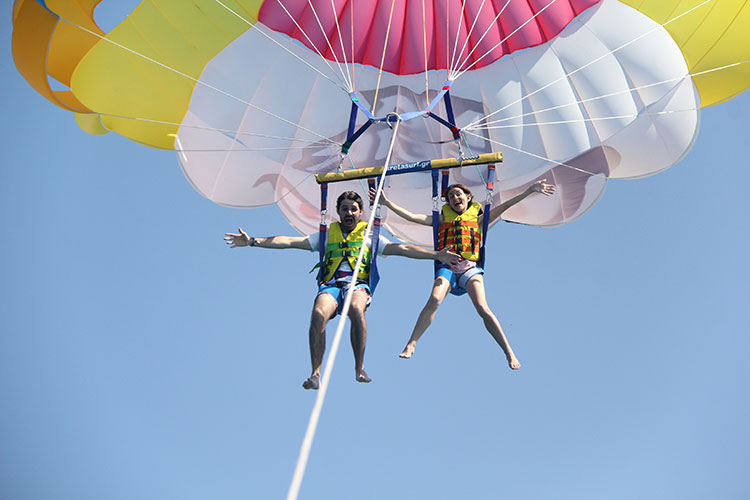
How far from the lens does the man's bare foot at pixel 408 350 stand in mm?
6219

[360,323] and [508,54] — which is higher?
[508,54]

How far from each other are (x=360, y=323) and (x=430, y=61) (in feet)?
8.41

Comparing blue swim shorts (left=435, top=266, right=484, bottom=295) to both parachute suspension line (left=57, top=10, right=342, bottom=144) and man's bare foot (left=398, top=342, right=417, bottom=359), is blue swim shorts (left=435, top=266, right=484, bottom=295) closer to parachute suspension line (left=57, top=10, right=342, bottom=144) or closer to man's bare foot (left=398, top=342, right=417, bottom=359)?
man's bare foot (left=398, top=342, right=417, bottom=359)

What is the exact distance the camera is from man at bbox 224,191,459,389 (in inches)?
243

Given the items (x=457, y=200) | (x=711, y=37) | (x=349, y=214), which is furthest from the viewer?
(x=711, y=37)

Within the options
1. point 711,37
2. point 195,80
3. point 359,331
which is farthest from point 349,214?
point 711,37

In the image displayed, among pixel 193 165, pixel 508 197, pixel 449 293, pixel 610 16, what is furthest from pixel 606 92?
pixel 193 165

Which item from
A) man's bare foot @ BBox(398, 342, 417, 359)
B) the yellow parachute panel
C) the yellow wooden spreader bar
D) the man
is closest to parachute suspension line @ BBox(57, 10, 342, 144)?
the yellow wooden spreader bar

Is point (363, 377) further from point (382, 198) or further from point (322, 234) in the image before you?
point (382, 198)

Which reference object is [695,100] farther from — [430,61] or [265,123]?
[265,123]

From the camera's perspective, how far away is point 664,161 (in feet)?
24.7

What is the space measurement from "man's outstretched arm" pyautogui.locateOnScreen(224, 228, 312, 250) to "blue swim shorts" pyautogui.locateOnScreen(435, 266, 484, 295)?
3.07 feet

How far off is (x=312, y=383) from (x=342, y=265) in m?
0.86

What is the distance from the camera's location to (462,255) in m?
6.66
